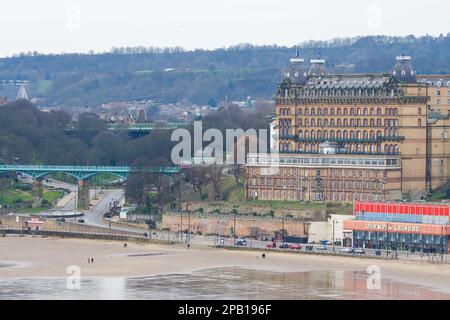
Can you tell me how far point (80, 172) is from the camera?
5600 inches

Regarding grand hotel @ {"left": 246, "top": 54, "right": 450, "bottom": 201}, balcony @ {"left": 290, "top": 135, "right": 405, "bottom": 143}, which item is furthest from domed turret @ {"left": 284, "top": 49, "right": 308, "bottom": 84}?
balcony @ {"left": 290, "top": 135, "right": 405, "bottom": 143}

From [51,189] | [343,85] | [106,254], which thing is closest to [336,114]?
[343,85]

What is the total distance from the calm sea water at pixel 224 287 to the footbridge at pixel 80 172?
3481 centimetres

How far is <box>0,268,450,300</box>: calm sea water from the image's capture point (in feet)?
308

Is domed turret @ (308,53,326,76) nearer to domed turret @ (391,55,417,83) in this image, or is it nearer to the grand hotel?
the grand hotel

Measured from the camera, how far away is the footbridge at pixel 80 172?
138512 mm

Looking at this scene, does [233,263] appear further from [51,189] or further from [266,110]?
[266,110]

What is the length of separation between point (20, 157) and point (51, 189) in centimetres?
957

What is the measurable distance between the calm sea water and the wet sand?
1.39 meters

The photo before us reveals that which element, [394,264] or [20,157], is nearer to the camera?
[394,264]

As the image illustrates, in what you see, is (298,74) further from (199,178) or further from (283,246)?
(283,246)

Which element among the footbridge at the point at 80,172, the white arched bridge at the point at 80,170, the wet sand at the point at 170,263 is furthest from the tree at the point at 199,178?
the wet sand at the point at 170,263

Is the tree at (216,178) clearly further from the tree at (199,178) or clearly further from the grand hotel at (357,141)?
the grand hotel at (357,141)
